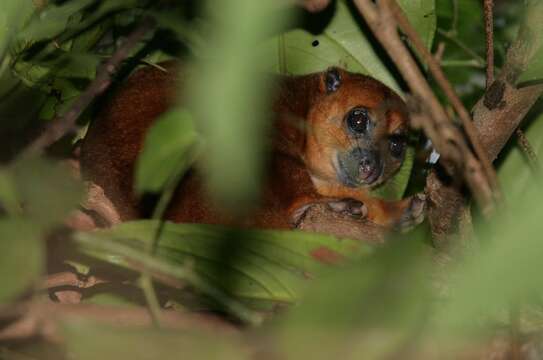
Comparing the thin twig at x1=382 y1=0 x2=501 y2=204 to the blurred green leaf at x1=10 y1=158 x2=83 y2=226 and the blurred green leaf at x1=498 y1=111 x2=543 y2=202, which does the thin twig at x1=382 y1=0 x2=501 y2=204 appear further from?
the blurred green leaf at x1=498 y1=111 x2=543 y2=202

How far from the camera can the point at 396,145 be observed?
4461mm

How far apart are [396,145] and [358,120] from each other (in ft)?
0.87

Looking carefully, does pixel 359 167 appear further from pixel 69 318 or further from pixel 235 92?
pixel 235 92

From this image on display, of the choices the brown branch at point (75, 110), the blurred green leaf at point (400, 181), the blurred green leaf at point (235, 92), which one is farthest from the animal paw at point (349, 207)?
the blurred green leaf at point (235, 92)

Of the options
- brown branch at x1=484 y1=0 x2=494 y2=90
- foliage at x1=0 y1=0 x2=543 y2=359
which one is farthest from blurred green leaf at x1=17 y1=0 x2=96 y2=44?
brown branch at x1=484 y1=0 x2=494 y2=90

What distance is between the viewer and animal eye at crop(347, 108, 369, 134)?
14.9 ft

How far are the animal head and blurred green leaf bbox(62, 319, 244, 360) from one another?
3.24 metres

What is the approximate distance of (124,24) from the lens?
9.73 ft

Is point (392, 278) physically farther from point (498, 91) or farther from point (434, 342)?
point (498, 91)

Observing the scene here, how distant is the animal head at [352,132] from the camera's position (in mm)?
4398

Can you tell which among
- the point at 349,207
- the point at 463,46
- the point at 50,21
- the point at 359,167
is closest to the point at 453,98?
the point at 50,21

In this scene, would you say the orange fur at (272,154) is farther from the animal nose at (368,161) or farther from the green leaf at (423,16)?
the green leaf at (423,16)

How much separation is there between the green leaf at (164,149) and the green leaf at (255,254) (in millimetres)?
727

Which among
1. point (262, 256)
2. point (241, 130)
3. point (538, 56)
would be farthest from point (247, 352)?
point (538, 56)
